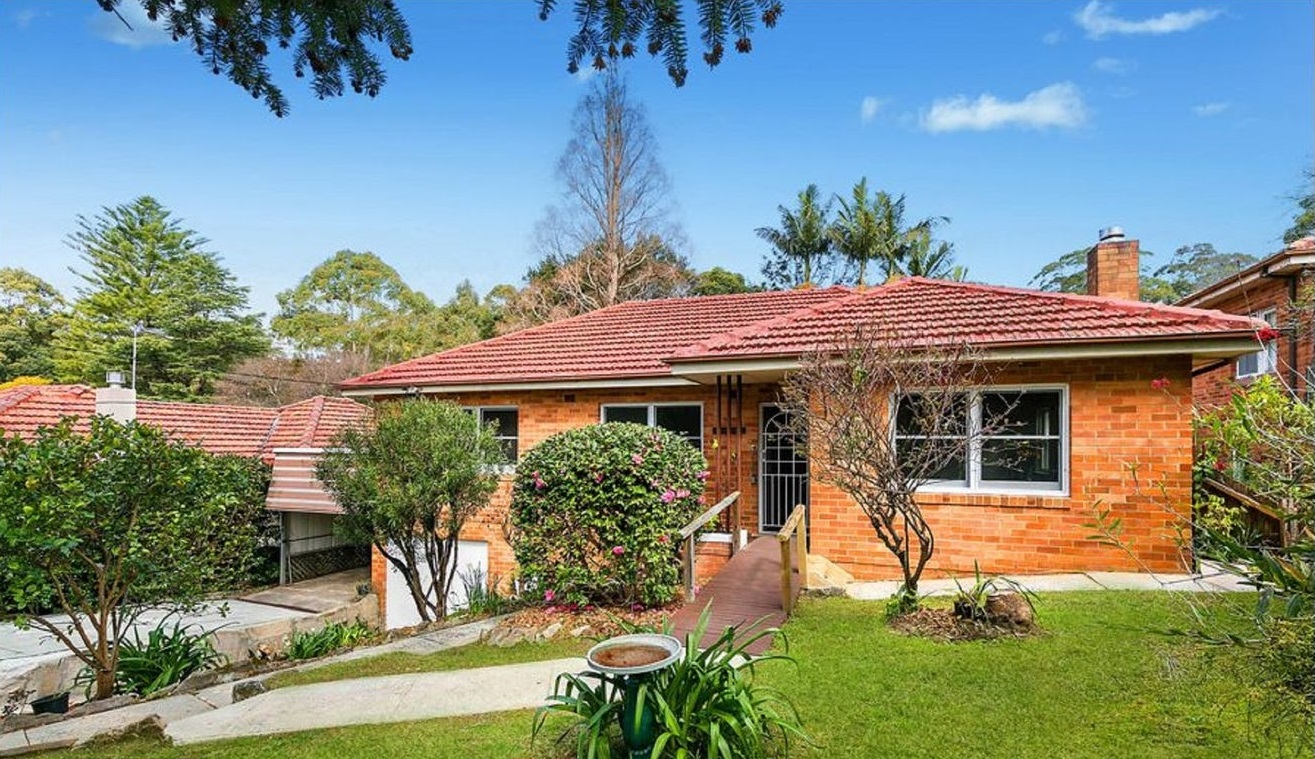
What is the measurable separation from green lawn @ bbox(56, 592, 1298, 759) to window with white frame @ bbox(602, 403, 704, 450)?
5718 millimetres

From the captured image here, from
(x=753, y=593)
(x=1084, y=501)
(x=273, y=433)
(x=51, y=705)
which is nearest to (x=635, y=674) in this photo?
(x=753, y=593)

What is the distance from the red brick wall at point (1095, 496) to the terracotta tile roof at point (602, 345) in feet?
17.0

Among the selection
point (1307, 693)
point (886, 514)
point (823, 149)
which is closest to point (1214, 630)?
point (1307, 693)

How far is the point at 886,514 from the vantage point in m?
6.16

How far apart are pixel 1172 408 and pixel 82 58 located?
12571 mm

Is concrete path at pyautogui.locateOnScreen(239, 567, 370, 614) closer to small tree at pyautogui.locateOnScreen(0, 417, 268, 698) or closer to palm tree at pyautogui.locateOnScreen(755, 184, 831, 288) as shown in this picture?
small tree at pyautogui.locateOnScreen(0, 417, 268, 698)

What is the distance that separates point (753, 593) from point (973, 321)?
5.07m

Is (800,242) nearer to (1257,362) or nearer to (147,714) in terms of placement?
(1257,362)

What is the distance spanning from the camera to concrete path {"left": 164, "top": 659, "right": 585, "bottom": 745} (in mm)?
4824

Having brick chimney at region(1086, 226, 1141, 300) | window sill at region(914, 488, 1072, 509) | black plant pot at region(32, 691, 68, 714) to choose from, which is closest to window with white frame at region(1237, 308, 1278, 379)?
brick chimney at region(1086, 226, 1141, 300)

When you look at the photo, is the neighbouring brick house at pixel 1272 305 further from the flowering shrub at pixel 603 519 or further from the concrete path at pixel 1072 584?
the flowering shrub at pixel 603 519

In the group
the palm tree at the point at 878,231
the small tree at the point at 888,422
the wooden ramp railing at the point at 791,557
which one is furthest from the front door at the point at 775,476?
the palm tree at the point at 878,231

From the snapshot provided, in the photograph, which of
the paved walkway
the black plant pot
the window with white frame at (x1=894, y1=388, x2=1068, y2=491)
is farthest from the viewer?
the window with white frame at (x1=894, y1=388, x2=1068, y2=491)

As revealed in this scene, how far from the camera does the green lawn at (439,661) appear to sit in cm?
607
